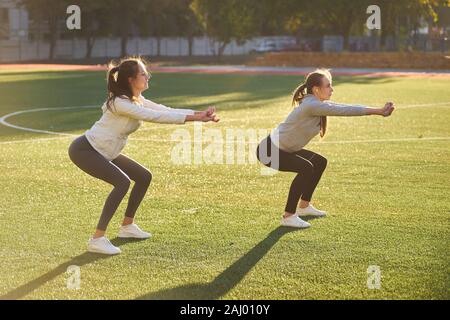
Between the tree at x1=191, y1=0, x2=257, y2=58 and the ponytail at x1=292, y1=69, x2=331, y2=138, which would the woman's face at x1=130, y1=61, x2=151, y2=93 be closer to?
the ponytail at x1=292, y1=69, x2=331, y2=138

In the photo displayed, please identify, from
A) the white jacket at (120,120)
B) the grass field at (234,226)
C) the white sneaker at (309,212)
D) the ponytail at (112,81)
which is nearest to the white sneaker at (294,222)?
the grass field at (234,226)

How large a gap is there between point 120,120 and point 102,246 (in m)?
1.06

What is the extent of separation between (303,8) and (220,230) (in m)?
45.4

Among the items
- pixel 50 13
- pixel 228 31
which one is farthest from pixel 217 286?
pixel 50 13

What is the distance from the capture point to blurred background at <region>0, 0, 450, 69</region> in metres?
47.7

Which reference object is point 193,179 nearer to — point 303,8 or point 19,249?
point 19,249

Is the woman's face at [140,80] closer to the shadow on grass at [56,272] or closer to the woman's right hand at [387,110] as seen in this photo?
the shadow on grass at [56,272]

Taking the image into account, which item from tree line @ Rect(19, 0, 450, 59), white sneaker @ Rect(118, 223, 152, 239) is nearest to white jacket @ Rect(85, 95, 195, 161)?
white sneaker @ Rect(118, 223, 152, 239)

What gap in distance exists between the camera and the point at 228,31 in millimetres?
57781

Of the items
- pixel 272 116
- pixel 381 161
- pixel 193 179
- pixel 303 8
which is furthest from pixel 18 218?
pixel 303 8

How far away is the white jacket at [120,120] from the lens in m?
7.10

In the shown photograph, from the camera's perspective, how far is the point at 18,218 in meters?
8.40

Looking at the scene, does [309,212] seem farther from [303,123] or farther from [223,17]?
[223,17]

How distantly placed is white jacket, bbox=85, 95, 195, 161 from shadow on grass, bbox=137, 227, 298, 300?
124cm
